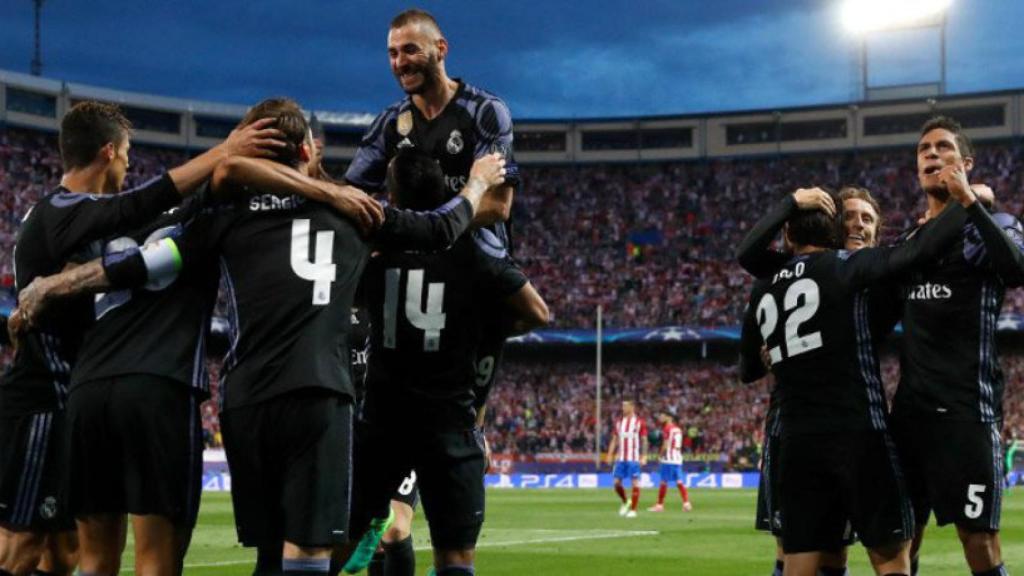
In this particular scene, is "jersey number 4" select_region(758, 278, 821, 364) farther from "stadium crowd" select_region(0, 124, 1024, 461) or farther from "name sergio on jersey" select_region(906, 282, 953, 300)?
"stadium crowd" select_region(0, 124, 1024, 461)

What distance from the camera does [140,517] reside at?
219 inches

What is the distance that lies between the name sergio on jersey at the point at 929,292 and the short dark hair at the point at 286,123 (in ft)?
11.9

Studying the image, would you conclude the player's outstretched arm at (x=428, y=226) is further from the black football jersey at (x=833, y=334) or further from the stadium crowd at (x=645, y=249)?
the stadium crowd at (x=645, y=249)

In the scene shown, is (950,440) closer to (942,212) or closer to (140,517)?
(942,212)

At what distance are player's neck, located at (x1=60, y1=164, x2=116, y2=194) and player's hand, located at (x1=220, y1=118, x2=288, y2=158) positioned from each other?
1.20 meters

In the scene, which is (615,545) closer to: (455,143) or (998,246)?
(455,143)

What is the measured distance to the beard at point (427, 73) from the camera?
7336 mm

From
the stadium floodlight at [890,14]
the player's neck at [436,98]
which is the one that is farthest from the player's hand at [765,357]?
the stadium floodlight at [890,14]

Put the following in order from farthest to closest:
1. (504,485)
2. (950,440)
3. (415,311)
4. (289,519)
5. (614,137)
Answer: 1. (614,137)
2. (504,485)
3. (950,440)
4. (415,311)
5. (289,519)

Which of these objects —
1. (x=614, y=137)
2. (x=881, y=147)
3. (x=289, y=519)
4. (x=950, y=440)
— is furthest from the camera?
(x=614, y=137)

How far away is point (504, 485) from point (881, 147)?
2548cm

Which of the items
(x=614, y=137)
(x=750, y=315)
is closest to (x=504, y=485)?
(x=614, y=137)

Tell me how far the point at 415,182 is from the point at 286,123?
3.03ft

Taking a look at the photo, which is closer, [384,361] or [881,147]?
[384,361]
